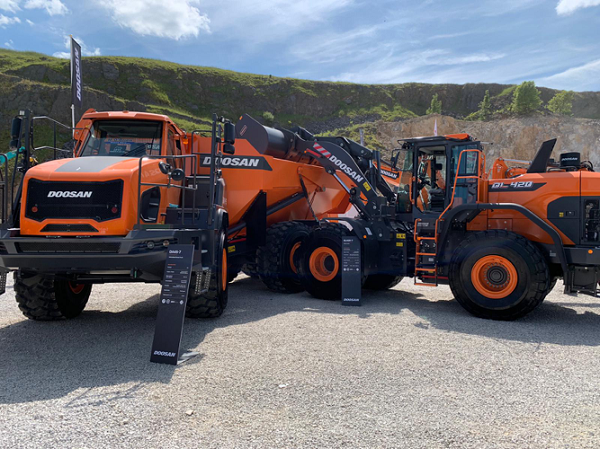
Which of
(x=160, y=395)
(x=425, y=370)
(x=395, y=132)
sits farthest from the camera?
(x=395, y=132)

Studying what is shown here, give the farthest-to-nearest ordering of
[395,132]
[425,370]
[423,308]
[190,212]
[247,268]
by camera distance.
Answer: [395,132], [247,268], [423,308], [190,212], [425,370]

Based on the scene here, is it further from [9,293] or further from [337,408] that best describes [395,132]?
[337,408]

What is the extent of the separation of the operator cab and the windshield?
4.18 metres

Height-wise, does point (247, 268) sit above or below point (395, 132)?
below

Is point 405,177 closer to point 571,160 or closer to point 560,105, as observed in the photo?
point 571,160

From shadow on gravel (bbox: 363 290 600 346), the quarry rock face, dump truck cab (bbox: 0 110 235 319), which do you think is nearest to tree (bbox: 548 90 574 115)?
the quarry rock face

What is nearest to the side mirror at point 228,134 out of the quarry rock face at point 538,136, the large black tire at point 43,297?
the large black tire at point 43,297

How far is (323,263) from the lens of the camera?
8.99 metres

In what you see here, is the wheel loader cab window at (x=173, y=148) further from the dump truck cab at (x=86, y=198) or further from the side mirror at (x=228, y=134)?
the dump truck cab at (x=86, y=198)

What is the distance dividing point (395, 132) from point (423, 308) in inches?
1490

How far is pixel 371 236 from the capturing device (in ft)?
28.8

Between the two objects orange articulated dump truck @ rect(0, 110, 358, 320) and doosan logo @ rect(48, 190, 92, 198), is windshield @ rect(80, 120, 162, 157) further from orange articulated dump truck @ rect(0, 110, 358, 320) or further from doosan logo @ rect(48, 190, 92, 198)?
doosan logo @ rect(48, 190, 92, 198)

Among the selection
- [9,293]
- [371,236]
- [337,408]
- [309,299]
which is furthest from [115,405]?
[9,293]

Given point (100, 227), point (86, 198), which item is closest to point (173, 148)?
point (86, 198)
